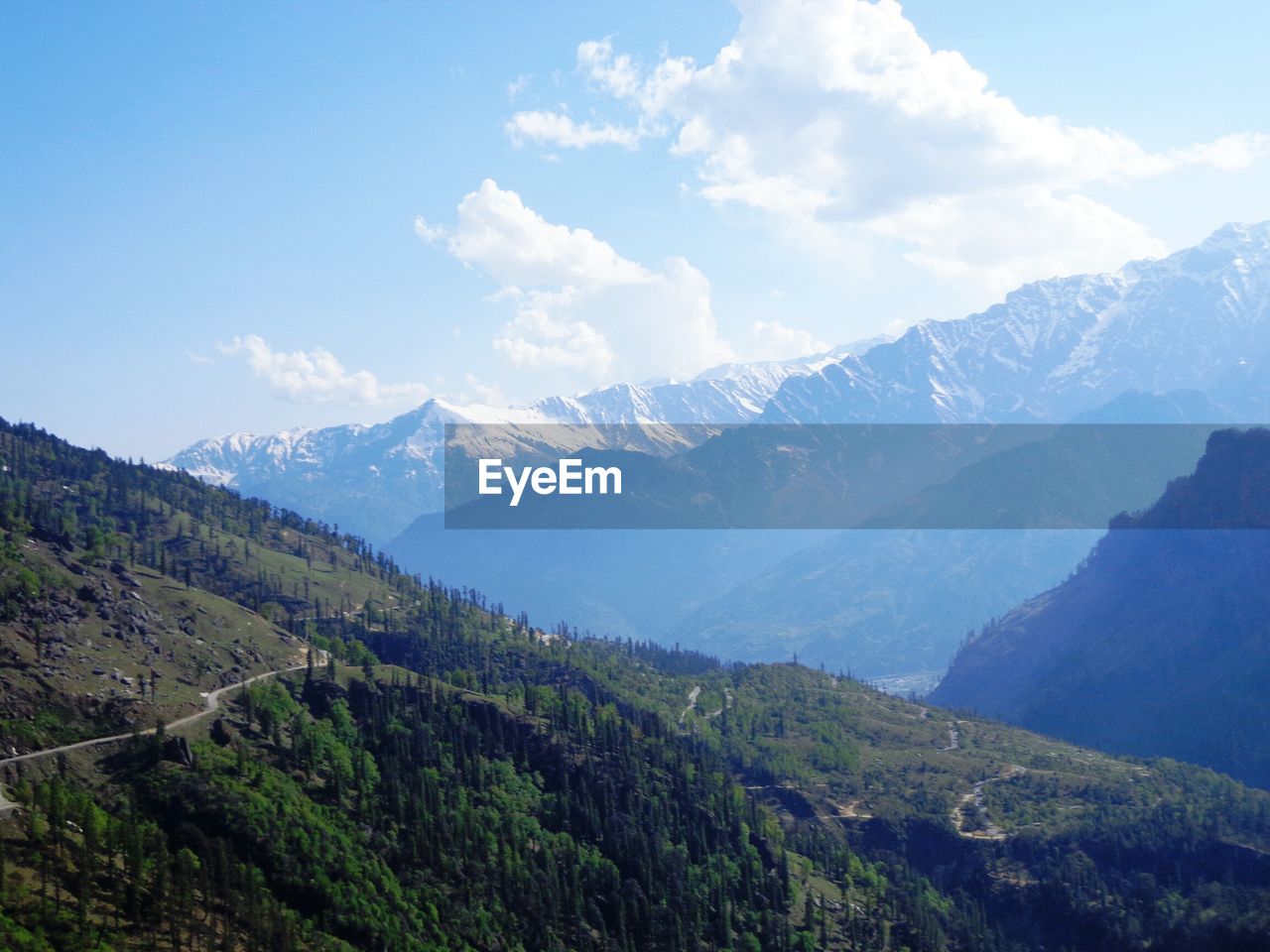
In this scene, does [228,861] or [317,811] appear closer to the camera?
[228,861]

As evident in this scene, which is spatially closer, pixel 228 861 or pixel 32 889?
pixel 32 889

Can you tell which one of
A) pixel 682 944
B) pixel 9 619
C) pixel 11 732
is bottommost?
pixel 682 944

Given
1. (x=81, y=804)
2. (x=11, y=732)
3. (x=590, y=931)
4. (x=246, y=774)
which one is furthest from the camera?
(x=590, y=931)

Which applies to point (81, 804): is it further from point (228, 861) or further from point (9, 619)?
point (9, 619)

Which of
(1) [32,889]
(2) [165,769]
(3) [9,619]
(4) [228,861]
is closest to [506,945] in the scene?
(4) [228,861]

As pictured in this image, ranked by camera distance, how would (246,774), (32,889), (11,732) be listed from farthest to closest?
(246,774) → (11,732) → (32,889)

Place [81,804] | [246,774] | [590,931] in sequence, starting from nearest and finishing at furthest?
[81,804] < [246,774] < [590,931]

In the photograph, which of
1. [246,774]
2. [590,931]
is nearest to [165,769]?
[246,774]

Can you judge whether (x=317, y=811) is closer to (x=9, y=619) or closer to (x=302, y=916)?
(x=302, y=916)

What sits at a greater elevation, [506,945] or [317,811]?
[317,811]
